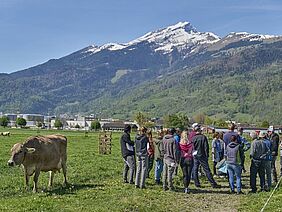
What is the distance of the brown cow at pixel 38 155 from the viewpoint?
17.1m

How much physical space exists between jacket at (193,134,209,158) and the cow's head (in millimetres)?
7088

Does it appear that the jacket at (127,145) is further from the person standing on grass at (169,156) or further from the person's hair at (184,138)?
the person's hair at (184,138)

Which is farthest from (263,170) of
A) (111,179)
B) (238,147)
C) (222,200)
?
(111,179)

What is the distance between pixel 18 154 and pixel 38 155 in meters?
0.96

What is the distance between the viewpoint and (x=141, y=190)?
1856cm

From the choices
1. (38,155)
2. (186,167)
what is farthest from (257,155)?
(38,155)

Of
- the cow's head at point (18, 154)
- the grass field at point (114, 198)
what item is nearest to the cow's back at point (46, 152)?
the cow's head at point (18, 154)

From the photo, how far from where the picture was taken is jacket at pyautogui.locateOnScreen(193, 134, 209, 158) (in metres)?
A: 20.1

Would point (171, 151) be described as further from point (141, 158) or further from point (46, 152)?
point (46, 152)

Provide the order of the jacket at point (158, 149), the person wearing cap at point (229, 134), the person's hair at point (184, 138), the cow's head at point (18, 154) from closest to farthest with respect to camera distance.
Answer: the cow's head at point (18, 154), the person's hair at point (184, 138), the jacket at point (158, 149), the person wearing cap at point (229, 134)

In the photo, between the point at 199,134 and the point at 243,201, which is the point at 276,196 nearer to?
the point at 243,201

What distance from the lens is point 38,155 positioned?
17.8 m

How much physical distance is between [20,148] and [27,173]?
3.72ft

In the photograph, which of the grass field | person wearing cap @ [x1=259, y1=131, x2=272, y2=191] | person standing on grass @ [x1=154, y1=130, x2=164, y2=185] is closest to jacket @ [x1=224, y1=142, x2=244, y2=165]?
person wearing cap @ [x1=259, y1=131, x2=272, y2=191]
